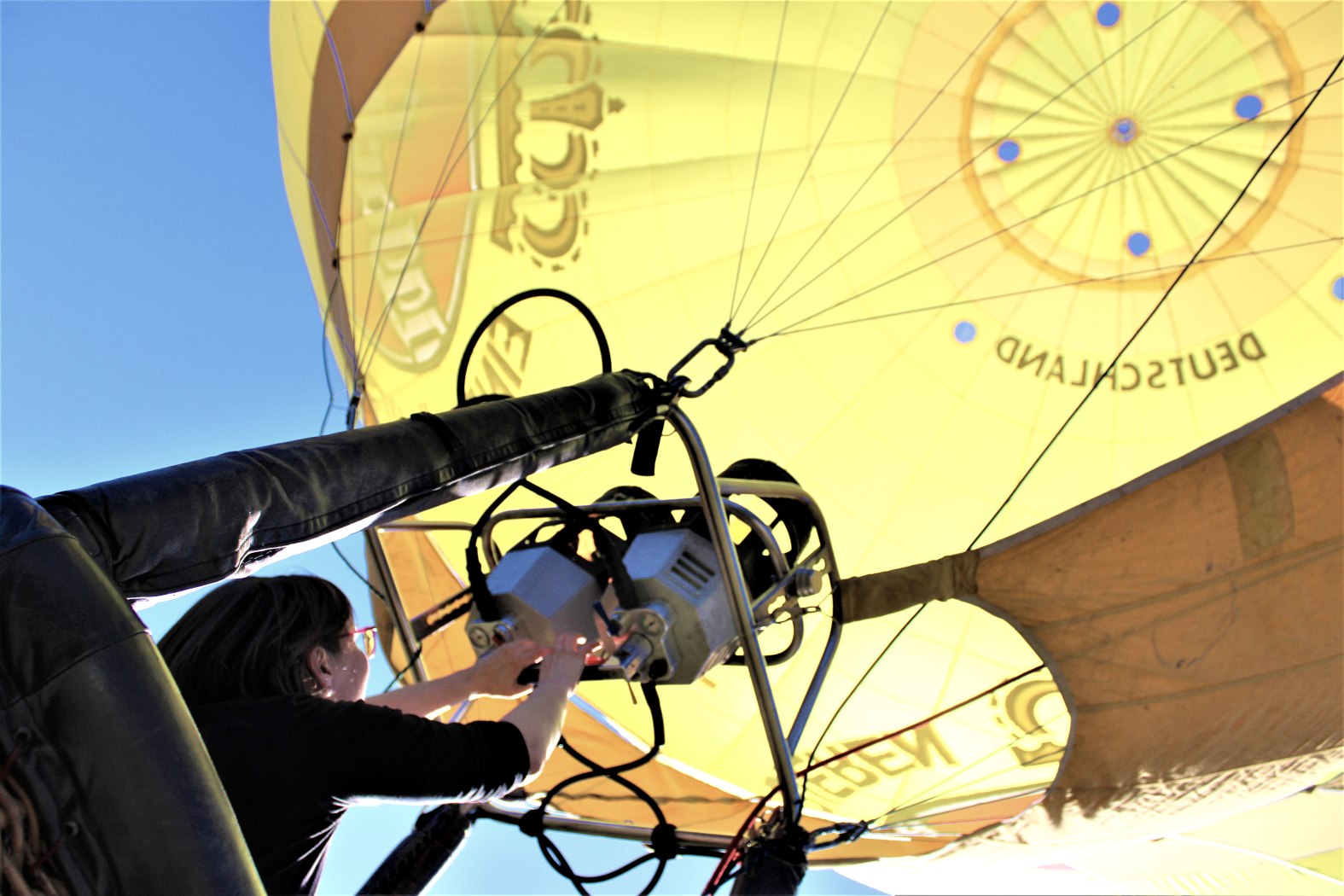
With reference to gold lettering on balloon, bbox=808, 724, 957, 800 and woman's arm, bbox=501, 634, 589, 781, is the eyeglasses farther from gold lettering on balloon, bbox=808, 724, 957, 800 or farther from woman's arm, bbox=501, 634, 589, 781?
gold lettering on balloon, bbox=808, 724, 957, 800

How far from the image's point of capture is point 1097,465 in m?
4.61

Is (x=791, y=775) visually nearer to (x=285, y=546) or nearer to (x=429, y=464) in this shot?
(x=429, y=464)

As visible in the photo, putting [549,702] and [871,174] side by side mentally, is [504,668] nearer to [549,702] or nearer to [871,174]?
[549,702]

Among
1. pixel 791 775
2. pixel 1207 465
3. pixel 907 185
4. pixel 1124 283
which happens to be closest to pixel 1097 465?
pixel 1124 283

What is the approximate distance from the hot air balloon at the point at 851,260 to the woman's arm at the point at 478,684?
1.69 metres

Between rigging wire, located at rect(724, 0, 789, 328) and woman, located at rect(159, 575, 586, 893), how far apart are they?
3107 millimetres

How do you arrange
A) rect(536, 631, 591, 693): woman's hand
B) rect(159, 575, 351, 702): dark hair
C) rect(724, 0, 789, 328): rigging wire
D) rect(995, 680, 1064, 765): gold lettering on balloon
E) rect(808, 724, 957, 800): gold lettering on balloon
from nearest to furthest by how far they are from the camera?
rect(159, 575, 351, 702): dark hair
rect(536, 631, 591, 693): woman's hand
rect(995, 680, 1064, 765): gold lettering on balloon
rect(808, 724, 957, 800): gold lettering on balloon
rect(724, 0, 789, 328): rigging wire

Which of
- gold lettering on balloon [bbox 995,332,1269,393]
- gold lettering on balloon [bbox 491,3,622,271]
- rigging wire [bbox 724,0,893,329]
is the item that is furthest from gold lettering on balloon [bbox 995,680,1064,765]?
gold lettering on balloon [bbox 491,3,622,271]

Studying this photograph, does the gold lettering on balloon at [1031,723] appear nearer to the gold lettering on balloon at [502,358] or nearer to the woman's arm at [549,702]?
the woman's arm at [549,702]

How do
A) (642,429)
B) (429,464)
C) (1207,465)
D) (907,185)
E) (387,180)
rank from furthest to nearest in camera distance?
(907,185) → (387,180) → (1207,465) → (642,429) → (429,464)

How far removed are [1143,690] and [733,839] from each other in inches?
41.5

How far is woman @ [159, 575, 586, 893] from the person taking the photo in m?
1.34

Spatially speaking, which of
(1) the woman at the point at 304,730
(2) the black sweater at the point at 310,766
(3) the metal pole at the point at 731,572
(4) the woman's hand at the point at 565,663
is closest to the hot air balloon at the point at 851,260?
(3) the metal pole at the point at 731,572

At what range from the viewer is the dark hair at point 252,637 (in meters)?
1.46
